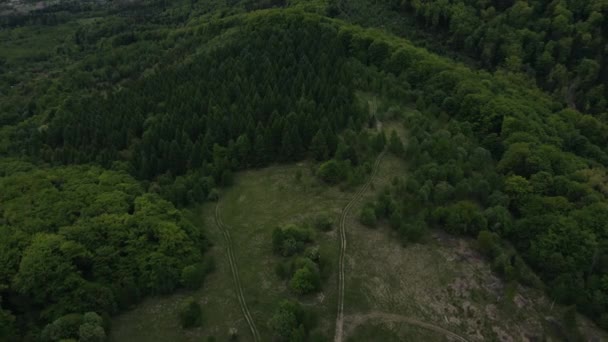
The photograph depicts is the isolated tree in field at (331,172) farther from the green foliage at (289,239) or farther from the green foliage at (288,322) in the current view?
the green foliage at (288,322)

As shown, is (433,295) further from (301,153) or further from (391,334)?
(301,153)

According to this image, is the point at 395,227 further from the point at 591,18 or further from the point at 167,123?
the point at 591,18

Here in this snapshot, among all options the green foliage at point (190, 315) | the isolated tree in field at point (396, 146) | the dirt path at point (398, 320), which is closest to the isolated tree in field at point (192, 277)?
the green foliage at point (190, 315)

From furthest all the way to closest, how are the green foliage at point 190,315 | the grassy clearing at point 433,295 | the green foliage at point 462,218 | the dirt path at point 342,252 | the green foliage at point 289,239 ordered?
the green foliage at point 462,218 → the green foliage at point 289,239 → the grassy clearing at point 433,295 → the dirt path at point 342,252 → the green foliage at point 190,315

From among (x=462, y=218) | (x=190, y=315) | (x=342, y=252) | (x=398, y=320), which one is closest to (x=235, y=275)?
(x=190, y=315)

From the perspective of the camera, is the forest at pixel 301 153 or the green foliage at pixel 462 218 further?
the green foliage at pixel 462 218

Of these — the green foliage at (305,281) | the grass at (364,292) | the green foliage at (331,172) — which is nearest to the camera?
the grass at (364,292)

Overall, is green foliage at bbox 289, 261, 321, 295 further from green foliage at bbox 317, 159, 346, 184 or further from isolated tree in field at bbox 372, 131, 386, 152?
isolated tree in field at bbox 372, 131, 386, 152

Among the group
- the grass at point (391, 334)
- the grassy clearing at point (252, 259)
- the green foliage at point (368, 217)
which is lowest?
the grass at point (391, 334)

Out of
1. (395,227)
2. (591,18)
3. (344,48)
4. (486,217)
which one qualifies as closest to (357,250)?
(395,227)
